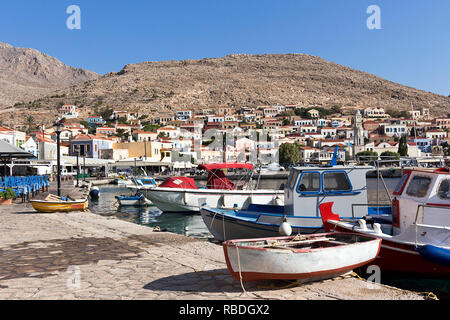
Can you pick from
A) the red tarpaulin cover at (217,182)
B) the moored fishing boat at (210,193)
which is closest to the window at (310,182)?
the moored fishing boat at (210,193)

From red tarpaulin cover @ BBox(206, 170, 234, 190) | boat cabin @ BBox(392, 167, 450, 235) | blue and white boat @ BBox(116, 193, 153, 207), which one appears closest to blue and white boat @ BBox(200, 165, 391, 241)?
boat cabin @ BBox(392, 167, 450, 235)

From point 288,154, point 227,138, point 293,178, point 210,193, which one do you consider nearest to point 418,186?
point 293,178

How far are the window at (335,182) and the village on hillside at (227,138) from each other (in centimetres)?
2708

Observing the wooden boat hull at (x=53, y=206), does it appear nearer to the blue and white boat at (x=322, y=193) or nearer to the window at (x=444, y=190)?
the blue and white boat at (x=322, y=193)

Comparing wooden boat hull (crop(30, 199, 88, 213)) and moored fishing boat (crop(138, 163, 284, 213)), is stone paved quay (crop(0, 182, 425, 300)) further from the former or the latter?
moored fishing boat (crop(138, 163, 284, 213))

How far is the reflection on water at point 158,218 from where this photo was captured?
18294 millimetres

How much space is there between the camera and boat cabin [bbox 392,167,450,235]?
8195 millimetres

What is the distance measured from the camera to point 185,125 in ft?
445

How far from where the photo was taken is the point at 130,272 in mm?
6566
